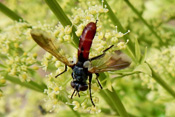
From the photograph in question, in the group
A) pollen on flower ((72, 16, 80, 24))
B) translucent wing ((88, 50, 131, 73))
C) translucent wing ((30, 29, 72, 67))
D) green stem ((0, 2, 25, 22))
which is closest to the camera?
translucent wing ((88, 50, 131, 73))

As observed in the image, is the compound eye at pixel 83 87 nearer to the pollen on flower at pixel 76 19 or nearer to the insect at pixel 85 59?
the insect at pixel 85 59

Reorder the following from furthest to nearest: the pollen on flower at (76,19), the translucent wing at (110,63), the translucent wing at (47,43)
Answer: the pollen on flower at (76,19) → the translucent wing at (47,43) → the translucent wing at (110,63)

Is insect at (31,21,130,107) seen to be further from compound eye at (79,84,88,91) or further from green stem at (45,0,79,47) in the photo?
green stem at (45,0,79,47)

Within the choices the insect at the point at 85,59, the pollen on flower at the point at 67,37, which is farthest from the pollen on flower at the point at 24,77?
the pollen on flower at the point at 67,37

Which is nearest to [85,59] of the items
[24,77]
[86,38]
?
[86,38]

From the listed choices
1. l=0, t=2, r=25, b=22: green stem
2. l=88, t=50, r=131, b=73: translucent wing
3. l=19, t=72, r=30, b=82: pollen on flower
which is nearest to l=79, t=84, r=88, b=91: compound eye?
l=88, t=50, r=131, b=73: translucent wing

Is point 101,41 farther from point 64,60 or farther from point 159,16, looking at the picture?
point 159,16

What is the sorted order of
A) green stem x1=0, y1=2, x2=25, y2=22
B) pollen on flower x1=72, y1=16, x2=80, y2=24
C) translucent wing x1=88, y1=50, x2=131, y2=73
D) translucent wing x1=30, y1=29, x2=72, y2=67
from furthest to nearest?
green stem x1=0, y1=2, x2=25, y2=22, pollen on flower x1=72, y1=16, x2=80, y2=24, translucent wing x1=30, y1=29, x2=72, y2=67, translucent wing x1=88, y1=50, x2=131, y2=73

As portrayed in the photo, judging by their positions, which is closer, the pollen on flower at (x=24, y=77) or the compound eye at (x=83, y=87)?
the compound eye at (x=83, y=87)
